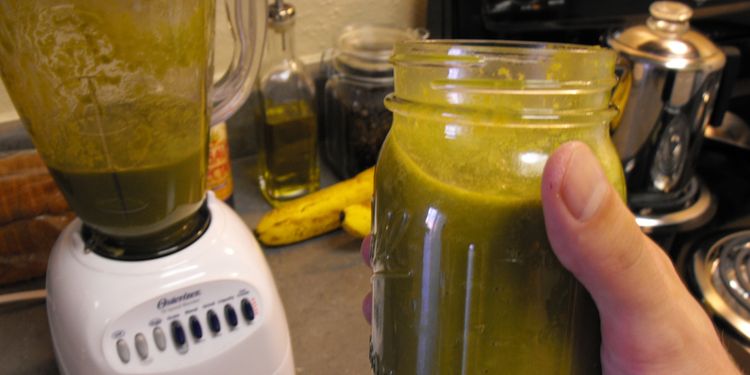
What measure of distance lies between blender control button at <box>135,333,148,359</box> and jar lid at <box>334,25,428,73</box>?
48cm

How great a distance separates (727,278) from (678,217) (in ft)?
0.48

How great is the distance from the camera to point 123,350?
481 mm

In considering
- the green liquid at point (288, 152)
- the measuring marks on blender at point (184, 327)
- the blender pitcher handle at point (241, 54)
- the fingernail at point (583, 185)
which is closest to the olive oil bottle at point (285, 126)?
the green liquid at point (288, 152)

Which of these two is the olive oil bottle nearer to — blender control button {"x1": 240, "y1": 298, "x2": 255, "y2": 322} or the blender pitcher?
the blender pitcher

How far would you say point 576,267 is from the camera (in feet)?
1.06

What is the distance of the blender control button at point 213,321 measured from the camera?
509 millimetres

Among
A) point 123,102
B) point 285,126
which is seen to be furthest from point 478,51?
point 285,126

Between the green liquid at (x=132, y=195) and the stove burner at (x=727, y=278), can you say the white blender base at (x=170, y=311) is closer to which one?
the green liquid at (x=132, y=195)

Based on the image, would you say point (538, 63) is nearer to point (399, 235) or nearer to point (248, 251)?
point (399, 235)

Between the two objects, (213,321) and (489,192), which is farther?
(213,321)

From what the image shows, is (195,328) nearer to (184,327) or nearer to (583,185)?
(184,327)

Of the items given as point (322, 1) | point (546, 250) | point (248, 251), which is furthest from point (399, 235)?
point (322, 1)

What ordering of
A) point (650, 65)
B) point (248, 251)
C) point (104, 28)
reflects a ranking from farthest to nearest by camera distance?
point (650, 65) < point (248, 251) < point (104, 28)

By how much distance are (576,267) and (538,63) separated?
0.11 m
